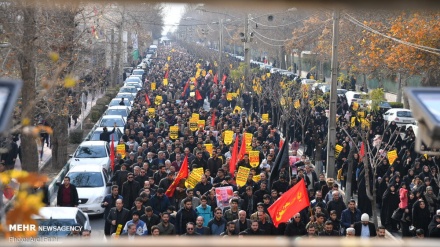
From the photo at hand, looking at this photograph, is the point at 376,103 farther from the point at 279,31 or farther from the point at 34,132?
the point at 279,31

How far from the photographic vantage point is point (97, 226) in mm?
17062

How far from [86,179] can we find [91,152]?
3.96 meters

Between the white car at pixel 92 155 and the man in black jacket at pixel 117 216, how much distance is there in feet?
26.7

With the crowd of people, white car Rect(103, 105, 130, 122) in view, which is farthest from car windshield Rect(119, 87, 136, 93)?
the crowd of people

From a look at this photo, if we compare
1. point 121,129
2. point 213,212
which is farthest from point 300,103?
point 213,212

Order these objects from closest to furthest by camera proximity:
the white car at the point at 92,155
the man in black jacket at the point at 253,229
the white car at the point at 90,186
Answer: the man in black jacket at the point at 253,229, the white car at the point at 90,186, the white car at the point at 92,155

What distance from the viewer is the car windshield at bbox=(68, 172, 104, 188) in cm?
1822

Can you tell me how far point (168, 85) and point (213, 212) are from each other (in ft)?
98.1

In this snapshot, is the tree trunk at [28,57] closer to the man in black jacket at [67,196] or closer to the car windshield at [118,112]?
the man in black jacket at [67,196]

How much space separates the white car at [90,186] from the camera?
17.6 metres

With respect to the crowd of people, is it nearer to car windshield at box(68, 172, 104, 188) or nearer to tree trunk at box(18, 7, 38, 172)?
car windshield at box(68, 172, 104, 188)

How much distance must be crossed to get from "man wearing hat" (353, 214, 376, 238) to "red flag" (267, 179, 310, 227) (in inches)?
33.1

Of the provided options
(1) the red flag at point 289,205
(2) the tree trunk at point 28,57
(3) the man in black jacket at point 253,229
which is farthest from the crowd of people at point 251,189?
(2) the tree trunk at point 28,57

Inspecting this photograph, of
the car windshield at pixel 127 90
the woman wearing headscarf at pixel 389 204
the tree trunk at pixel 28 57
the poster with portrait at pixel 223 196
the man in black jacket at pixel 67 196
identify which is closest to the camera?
the poster with portrait at pixel 223 196
